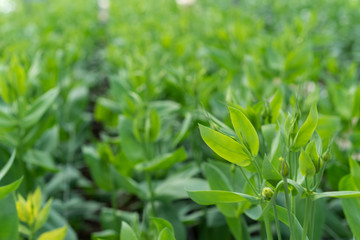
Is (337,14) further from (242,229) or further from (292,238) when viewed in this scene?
(292,238)

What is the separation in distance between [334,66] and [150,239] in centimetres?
143

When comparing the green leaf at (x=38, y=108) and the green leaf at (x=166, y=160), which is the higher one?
the green leaf at (x=38, y=108)

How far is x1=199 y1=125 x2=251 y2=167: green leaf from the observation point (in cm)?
61

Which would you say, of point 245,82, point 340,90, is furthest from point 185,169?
point 340,90

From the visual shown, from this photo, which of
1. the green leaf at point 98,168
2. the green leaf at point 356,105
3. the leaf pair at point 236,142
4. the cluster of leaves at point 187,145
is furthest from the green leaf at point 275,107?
the green leaf at point 98,168

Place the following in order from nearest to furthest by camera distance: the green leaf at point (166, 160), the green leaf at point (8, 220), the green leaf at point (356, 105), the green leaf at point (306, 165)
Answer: the green leaf at point (306, 165) → the green leaf at point (8, 220) → the green leaf at point (166, 160) → the green leaf at point (356, 105)

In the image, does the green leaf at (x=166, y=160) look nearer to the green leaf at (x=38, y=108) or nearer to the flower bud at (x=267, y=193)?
the green leaf at (x=38, y=108)

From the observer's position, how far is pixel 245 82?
4.92ft

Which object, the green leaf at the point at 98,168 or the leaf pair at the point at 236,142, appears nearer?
the leaf pair at the point at 236,142

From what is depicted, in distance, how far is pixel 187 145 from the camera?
5.44 feet

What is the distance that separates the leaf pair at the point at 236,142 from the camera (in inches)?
24.3

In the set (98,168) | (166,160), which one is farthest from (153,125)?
(98,168)

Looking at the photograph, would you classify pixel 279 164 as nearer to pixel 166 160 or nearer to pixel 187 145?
pixel 166 160

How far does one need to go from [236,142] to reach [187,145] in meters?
1.05
